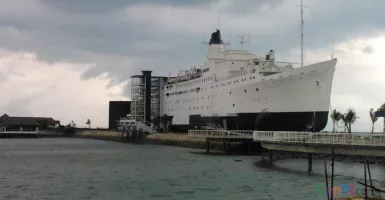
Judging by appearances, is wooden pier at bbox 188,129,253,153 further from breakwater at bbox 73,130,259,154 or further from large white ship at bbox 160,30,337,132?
large white ship at bbox 160,30,337,132

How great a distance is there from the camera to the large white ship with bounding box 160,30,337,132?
66438 millimetres

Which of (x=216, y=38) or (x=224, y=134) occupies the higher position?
(x=216, y=38)

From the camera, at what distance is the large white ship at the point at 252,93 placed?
66438mm

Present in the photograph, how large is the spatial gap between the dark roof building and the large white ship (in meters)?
82.9

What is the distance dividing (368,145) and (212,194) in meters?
12.6

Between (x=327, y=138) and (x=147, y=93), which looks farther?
(x=147, y=93)

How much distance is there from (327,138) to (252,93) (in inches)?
1368

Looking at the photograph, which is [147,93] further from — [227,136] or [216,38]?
[227,136]

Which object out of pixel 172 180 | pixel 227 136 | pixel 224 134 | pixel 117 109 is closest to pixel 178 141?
pixel 224 134

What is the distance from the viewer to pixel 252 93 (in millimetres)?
74188

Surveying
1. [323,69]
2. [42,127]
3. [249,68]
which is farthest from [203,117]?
[42,127]

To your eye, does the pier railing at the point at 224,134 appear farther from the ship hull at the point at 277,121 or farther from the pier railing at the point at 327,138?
the pier railing at the point at 327,138

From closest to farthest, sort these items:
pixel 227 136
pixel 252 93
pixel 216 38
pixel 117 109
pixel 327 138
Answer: pixel 327 138 → pixel 227 136 → pixel 252 93 → pixel 216 38 → pixel 117 109

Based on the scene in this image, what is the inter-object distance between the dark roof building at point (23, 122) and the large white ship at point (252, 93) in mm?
82942
